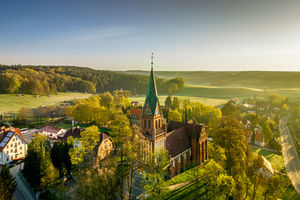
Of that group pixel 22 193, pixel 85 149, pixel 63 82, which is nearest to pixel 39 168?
pixel 22 193

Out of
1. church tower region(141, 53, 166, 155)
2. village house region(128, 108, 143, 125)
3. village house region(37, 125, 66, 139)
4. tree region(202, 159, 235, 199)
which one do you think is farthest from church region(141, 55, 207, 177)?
village house region(37, 125, 66, 139)

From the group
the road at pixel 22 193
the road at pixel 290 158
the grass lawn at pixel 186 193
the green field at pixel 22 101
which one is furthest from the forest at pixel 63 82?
the grass lawn at pixel 186 193

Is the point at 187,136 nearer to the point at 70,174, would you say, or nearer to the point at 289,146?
the point at 70,174

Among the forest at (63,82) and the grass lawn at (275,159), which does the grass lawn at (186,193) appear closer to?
the grass lawn at (275,159)

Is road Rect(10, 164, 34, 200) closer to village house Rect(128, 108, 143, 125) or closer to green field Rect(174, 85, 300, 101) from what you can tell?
village house Rect(128, 108, 143, 125)

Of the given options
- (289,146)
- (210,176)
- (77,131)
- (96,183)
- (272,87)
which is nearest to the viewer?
(96,183)

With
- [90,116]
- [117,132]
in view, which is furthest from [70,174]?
[90,116]
